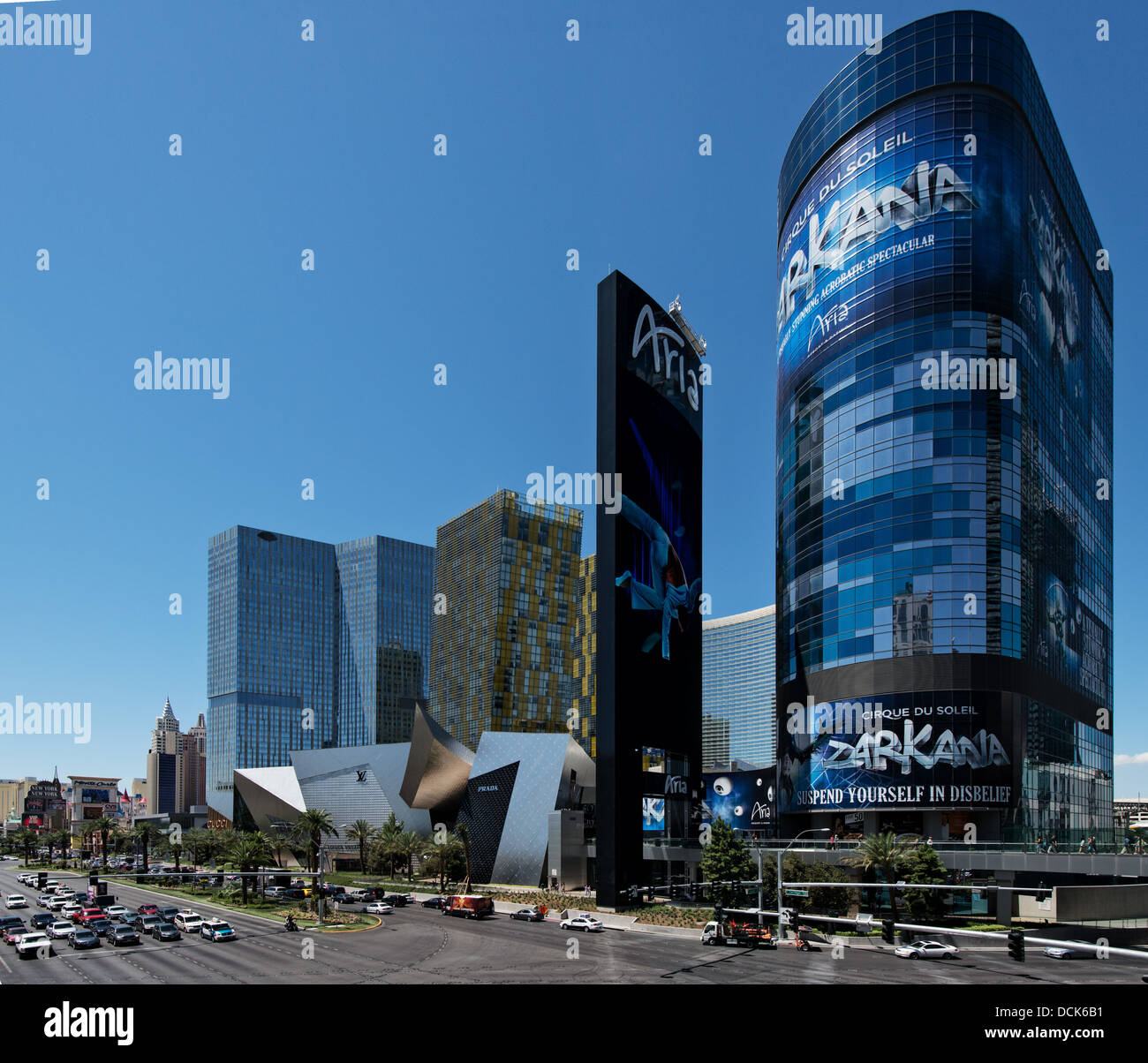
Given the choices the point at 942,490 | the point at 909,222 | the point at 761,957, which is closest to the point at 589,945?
the point at 761,957

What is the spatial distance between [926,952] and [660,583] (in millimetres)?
41094

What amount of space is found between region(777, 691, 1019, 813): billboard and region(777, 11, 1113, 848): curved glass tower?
0.19 m

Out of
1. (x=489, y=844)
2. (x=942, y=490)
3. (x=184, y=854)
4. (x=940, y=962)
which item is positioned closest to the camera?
(x=940, y=962)

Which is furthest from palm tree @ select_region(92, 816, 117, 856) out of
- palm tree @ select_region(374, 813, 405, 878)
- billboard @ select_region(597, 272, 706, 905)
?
billboard @ select_region(597, 272, 706, 905)

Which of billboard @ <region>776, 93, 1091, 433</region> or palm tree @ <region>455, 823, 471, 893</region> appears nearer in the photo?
billboard @ <region>776, 93, 1091, 433</region>

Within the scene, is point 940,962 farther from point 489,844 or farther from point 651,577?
point 489,844

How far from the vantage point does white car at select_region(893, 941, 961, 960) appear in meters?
50.4

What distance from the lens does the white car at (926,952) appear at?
50438mm

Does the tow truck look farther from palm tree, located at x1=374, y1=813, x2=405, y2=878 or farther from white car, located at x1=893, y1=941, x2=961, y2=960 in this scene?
palm tree, located at x1=374, y1=813, x2=405, y2=878

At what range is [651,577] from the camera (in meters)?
84.4

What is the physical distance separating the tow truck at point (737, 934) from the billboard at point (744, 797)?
283 feet
